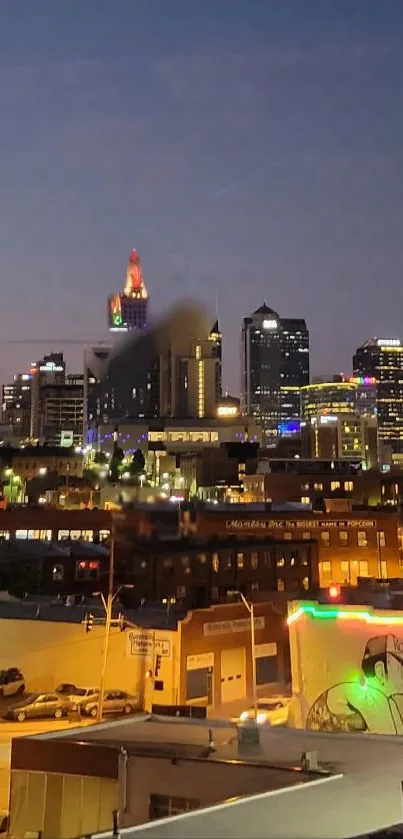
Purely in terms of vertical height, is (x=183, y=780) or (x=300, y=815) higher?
(x=300, y=815)

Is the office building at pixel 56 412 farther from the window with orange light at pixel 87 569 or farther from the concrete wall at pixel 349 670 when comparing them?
the concrete wall at pixel 349 670

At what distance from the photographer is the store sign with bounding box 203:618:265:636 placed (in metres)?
9.47

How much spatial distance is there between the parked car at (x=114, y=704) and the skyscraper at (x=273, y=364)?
83475mm

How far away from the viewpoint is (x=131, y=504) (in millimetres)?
3055

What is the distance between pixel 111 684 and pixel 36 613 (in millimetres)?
1505

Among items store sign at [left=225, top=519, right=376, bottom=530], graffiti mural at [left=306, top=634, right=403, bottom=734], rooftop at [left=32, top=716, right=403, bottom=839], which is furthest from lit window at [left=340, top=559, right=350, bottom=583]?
rooftop at [left=32, top=716, right=403, bottom=839]

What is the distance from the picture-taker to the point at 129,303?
3450 centimetres

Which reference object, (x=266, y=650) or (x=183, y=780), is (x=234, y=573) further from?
(x=183, y=780)

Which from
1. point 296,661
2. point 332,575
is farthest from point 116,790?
point 332,575

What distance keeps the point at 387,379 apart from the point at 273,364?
599 inches

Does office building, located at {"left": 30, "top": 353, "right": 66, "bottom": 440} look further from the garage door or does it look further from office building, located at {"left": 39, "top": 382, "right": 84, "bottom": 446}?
the garage door

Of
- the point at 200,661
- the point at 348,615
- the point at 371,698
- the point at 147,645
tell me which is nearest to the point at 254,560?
the point at 200,661

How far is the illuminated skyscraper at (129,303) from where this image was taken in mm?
32625

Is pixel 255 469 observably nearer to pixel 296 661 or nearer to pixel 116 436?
pixel 116 436
